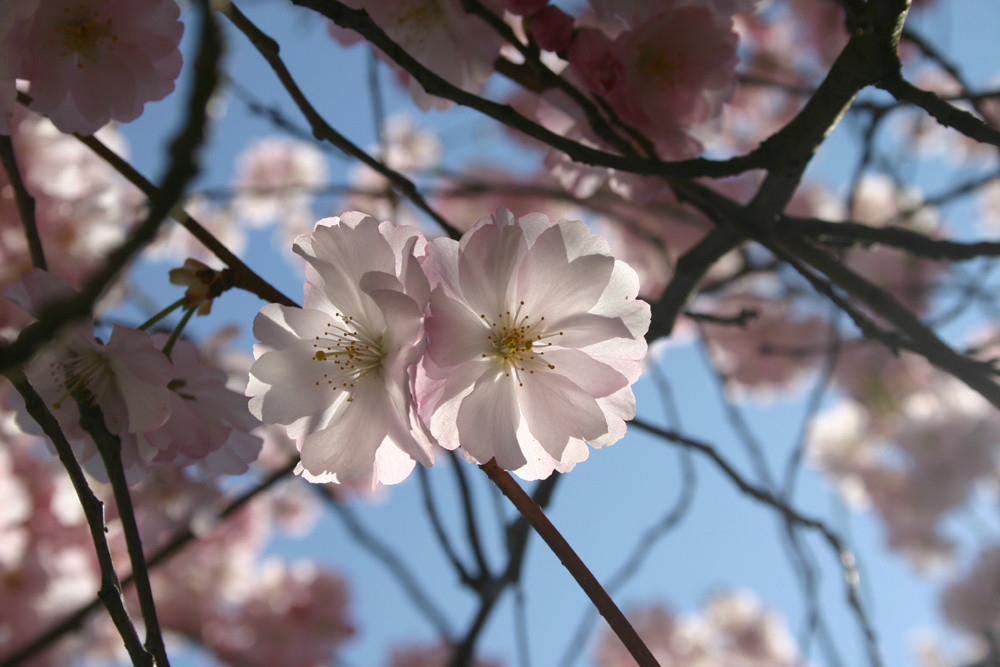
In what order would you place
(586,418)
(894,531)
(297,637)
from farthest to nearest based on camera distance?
(894,531), (297,637), (586,418)

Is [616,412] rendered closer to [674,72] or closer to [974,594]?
[674,72]

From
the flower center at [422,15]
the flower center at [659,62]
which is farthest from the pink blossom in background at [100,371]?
the flower center at [659,62]

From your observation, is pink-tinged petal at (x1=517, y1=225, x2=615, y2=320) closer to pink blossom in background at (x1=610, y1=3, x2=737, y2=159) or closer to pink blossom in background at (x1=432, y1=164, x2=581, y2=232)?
pink blossom in background at (x1=610, y1=3, x2=737, y2=159)

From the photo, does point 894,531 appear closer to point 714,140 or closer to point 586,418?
point 714,140

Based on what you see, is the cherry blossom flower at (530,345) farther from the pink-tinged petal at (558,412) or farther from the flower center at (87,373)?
the flower center at (87,373)

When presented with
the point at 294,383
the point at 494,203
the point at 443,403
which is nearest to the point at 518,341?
the point at 443,403

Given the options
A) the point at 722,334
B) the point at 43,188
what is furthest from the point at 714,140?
the point at 722,334
